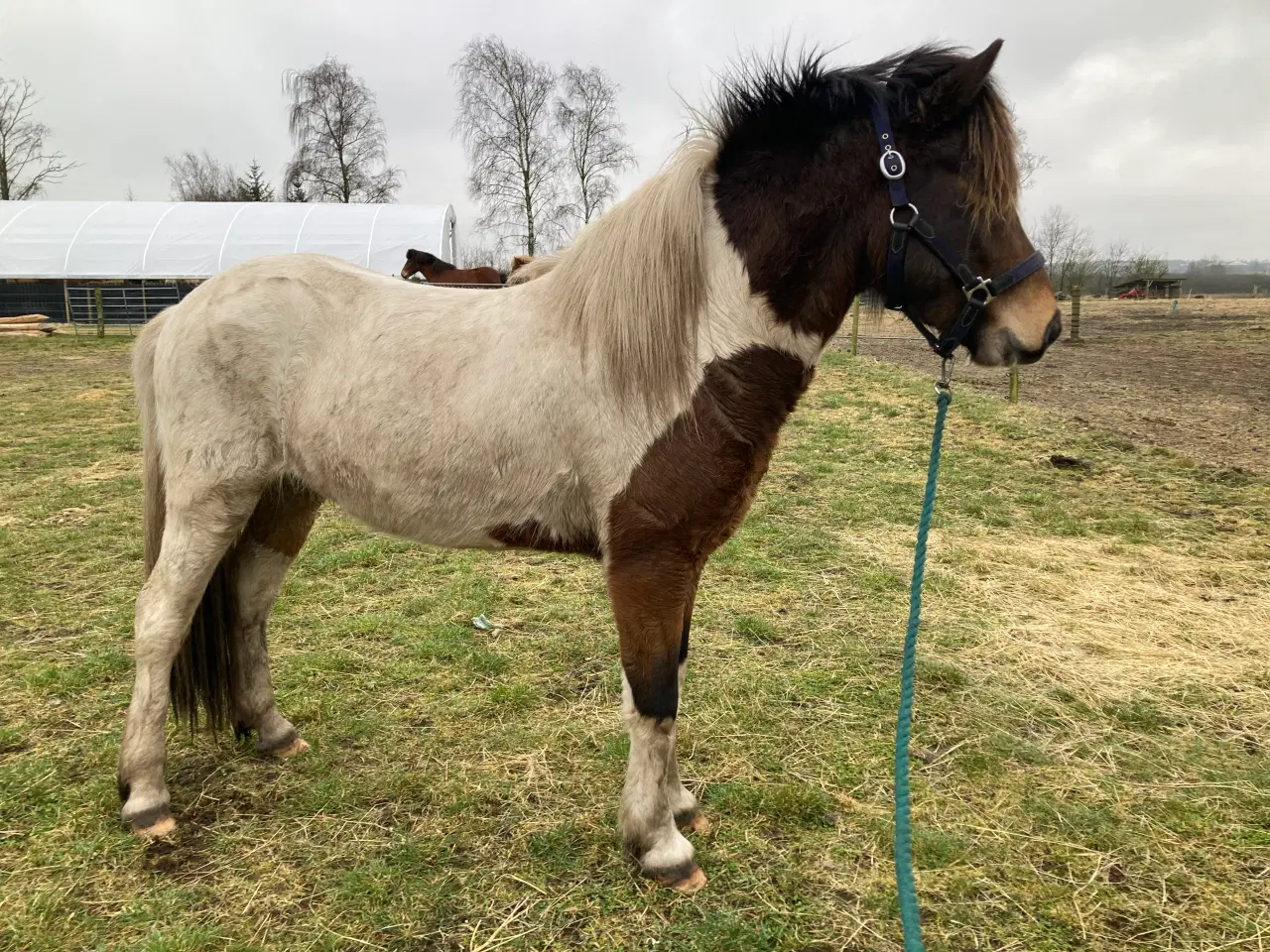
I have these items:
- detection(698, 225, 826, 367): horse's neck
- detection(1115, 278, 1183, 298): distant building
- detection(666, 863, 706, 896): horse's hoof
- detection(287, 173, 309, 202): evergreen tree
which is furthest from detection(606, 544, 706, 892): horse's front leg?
detection(1115, 278, 1183, 298): distant building

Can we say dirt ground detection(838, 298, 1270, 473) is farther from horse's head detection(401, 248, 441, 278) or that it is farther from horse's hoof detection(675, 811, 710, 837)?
horse's head detection(401, 248, 441, 278)

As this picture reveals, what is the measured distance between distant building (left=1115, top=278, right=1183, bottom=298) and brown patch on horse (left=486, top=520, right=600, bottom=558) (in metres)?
61.6

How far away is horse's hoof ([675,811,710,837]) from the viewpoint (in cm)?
255

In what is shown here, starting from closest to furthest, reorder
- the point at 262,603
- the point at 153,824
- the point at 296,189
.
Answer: the point at 153,824
the point at 262,603
the point at 296,189

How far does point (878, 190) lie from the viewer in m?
2.01

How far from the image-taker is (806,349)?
2.15 metres

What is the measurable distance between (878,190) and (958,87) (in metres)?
0.31

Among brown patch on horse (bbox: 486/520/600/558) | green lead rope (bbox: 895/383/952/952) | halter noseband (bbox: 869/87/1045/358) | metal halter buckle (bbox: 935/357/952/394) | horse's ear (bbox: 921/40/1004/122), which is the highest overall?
horse's ear (bbox: 921/40/1004/122)

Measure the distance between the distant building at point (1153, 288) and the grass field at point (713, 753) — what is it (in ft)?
190

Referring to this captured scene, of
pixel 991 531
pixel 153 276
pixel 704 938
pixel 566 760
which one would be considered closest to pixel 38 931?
pixel 566 760

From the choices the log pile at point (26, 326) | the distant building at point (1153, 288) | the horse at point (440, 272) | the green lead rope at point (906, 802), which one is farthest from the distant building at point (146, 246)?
the distant building at point (1153, 288)

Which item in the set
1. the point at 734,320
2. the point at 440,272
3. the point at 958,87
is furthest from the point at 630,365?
the point at 440,272

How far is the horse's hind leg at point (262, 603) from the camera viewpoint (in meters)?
2.91

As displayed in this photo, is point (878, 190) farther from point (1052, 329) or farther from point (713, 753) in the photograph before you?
point (713, 753)
